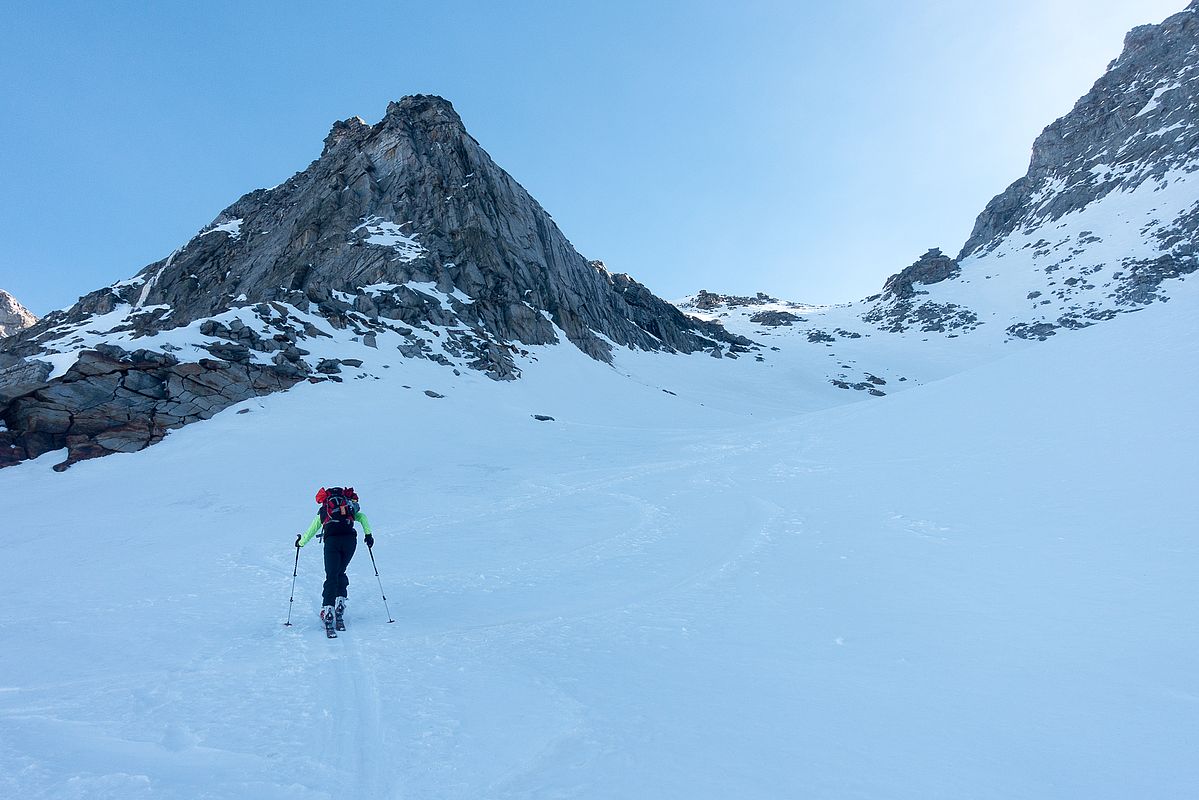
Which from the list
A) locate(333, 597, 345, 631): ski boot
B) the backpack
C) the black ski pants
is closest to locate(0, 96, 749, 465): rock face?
the backpack

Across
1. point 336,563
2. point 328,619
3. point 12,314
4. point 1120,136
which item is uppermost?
point 1120,136

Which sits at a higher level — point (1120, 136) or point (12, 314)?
point (1120, 136)

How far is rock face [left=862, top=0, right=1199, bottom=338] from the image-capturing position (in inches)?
2945

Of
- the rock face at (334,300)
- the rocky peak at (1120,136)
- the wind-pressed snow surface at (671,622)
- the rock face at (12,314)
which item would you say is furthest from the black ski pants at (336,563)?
the rocky peak at (1120,136)

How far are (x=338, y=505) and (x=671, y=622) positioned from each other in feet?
16.1

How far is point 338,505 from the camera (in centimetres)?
837

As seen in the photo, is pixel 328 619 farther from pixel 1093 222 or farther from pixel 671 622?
pixel 1093 222

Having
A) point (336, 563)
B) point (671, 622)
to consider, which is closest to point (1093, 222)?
point (671, 622)

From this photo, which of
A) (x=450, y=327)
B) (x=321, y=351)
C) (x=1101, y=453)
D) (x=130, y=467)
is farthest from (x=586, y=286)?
(x=1101, y=453)

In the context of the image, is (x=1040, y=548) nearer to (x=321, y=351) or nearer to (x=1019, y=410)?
(x=1019, y=410)

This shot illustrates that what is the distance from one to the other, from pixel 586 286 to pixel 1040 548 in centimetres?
5583

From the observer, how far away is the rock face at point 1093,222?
74.8 meters

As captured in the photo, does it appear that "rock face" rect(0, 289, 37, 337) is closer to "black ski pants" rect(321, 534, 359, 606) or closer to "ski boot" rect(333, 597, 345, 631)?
"black ski pants" rect(321, 534, 359, 606)

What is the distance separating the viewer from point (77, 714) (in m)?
4.95
